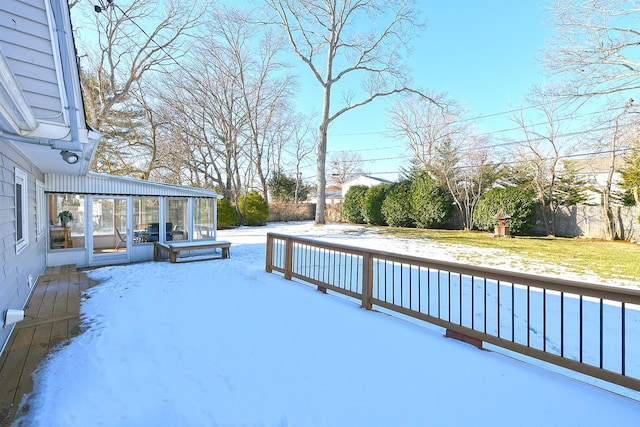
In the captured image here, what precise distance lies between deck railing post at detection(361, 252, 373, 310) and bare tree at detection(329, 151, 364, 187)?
31.0 meters

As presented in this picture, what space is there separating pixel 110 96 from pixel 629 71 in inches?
711

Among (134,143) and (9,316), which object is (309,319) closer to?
(9,316)

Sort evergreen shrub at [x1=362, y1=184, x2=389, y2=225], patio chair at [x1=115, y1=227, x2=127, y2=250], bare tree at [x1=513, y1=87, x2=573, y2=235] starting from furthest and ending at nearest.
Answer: evergreen shrub at [x1=362, y1=184, x2=389, y2=225]
bare tree at [x1=513, y1=87, x2=573, y2=235]
patio chair at [x1=115, y1=227, x2=127, y2=250]

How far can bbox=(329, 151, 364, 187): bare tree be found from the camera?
34.8m

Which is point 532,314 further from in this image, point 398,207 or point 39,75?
point 398,207

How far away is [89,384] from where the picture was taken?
2.31 meters

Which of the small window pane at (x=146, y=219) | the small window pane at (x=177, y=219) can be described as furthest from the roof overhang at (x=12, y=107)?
the small window pane at (x=177, y=219)

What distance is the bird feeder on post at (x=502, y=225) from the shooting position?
38.4 ft

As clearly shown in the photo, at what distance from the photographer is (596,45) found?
8555 mm

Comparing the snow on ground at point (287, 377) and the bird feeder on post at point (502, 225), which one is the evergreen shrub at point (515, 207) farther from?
the snow on ground at point (287, 377)

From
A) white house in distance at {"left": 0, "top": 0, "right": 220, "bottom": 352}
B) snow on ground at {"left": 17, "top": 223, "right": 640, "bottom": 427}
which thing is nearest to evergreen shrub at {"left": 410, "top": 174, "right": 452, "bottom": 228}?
white house in distance at {"left": 0, "top": 0, "right": 220, "bottom": 352}

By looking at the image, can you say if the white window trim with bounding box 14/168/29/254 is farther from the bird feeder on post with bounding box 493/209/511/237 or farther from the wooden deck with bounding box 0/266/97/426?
the bird feeder on post with bounding box 493/209/511/237

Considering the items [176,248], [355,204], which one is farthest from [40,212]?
[355,204]

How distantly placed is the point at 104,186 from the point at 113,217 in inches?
28.6
